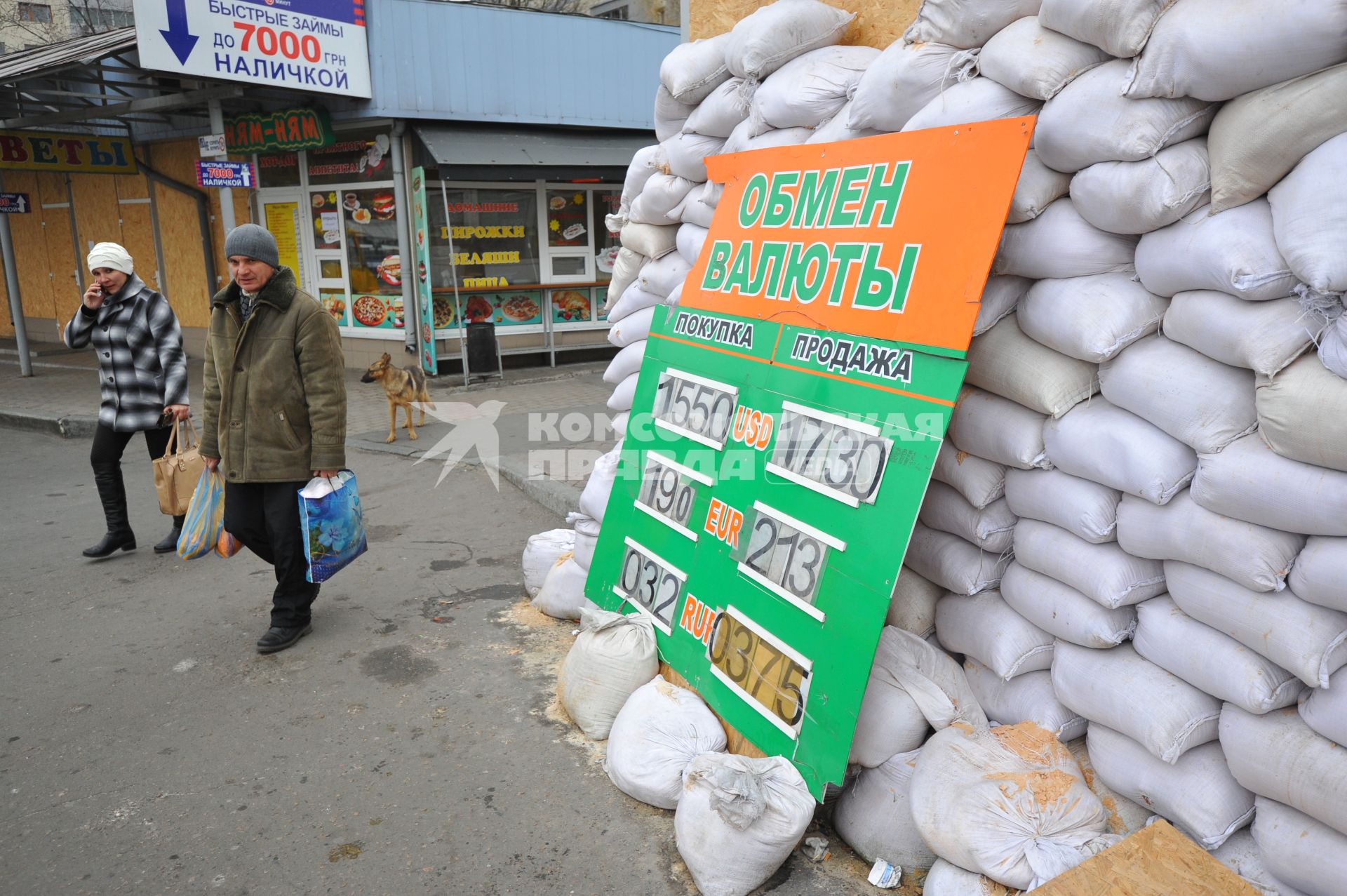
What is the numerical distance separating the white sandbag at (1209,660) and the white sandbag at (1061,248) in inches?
37.5

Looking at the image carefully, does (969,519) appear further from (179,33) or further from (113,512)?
(179,33)

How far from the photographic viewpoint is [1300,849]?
212cm

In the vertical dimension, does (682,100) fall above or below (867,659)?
above

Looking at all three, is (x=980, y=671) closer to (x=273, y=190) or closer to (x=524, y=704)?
(x=524, y=704)

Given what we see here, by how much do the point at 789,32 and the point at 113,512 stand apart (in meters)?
4.99

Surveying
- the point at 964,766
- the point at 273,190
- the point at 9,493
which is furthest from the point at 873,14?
the point at 273,190

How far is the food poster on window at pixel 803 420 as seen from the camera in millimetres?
2646

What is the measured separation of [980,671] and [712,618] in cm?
94

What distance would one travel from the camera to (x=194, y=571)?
5508 millimetres

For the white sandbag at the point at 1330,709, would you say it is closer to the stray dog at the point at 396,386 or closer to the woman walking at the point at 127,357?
the woman walking at the point at 127,357

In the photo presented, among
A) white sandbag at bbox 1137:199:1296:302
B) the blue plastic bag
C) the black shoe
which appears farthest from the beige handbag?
white sandbag at bbox 1137:199:1296:302

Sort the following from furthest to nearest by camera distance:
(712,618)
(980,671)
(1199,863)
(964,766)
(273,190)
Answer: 1. (273,190)
2. (712,618)
3. (980,671)
4. (964,766)
5. (1199,863)

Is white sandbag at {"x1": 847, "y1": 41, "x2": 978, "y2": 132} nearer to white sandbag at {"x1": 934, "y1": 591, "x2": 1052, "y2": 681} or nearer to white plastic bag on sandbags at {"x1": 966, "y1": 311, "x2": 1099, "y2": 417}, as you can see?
white plastic bag on sandbags at {"x1": 966, "y1": 311, "x2": 1099, "y2": 417}

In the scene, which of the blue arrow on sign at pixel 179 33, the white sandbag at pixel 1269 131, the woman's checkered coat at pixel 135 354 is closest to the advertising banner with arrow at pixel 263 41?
the blue arrow on sign at pixel 179 33
